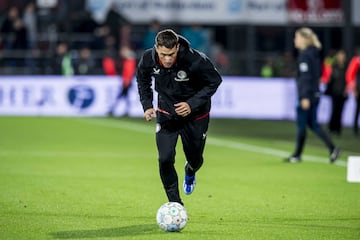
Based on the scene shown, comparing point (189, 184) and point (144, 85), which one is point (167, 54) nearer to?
point (144, 85)

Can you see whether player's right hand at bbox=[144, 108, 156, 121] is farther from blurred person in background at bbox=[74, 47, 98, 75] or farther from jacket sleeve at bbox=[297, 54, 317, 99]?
blurred person in background at bbox=[74, 47, 98, 75]

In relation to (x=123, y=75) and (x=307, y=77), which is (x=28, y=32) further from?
(x=307, y=77)

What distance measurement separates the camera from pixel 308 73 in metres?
18.3

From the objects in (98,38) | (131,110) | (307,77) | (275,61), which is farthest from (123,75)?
(307,77)

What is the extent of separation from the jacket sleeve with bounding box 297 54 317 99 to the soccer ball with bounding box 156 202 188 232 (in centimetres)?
779

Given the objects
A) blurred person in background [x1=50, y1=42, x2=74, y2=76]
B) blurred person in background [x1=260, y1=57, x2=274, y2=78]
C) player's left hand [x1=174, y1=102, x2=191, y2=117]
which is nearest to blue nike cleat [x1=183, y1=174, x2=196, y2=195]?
player's left hand [x1=174, y1=102, x2=191, y2=117]

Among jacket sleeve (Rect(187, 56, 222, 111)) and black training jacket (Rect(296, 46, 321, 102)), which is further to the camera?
black training jacket (Rect(296, 46, 321, 102))

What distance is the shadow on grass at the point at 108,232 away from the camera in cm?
1050

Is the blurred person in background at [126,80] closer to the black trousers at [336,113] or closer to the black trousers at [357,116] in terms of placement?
the black trousers at [336,113]

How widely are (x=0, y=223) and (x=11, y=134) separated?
13.7m

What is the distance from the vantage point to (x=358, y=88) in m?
27.3

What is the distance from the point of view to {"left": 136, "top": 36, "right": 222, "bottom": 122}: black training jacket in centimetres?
1125

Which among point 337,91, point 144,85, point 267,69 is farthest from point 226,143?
point 144,85

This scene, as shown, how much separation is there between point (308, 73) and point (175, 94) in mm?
7139
